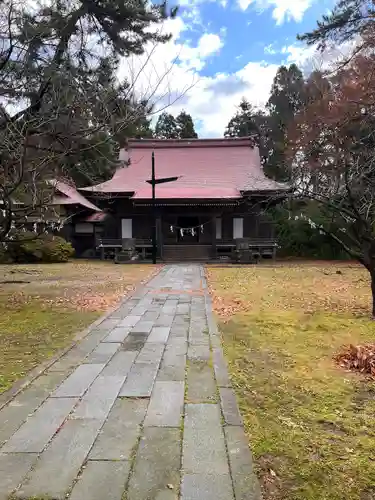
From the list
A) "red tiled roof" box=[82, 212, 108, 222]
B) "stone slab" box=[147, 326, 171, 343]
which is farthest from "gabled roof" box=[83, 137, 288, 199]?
"stone slab" box=[147, 326, 171, 343]

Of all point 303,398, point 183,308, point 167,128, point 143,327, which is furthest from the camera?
point 167,128

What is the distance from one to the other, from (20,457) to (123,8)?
26.1 ft

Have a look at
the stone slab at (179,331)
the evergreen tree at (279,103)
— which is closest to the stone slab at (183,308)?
the stone slab at (179,331)

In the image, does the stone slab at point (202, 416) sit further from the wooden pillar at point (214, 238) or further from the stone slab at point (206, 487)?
the wooden pillar at point (214, 238)

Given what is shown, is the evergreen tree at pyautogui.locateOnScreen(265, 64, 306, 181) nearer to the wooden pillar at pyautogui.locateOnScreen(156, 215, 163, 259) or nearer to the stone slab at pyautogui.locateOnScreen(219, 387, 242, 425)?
the wooden pillar at pyautogui.locateOnScreen(156, 215, 163, 259)

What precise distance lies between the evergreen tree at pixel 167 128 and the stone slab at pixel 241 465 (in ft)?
145

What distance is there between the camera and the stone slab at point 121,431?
231 centimetres

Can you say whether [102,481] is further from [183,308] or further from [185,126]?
[185,126]

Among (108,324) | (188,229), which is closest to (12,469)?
(108,324)

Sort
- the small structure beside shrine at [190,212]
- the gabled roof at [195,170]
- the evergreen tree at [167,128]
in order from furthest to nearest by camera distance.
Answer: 1. the evergreen tree at [167,128]
2. the gabled roof at [195,170]
3. the small structure beside shrine at [190,212]

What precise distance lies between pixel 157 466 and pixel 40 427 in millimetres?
910

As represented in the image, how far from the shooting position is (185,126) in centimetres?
4203

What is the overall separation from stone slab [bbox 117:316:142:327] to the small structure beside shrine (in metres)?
12.5

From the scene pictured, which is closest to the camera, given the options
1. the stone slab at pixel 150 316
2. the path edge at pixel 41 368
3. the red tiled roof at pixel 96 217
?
the path edge at pixel 41 368
